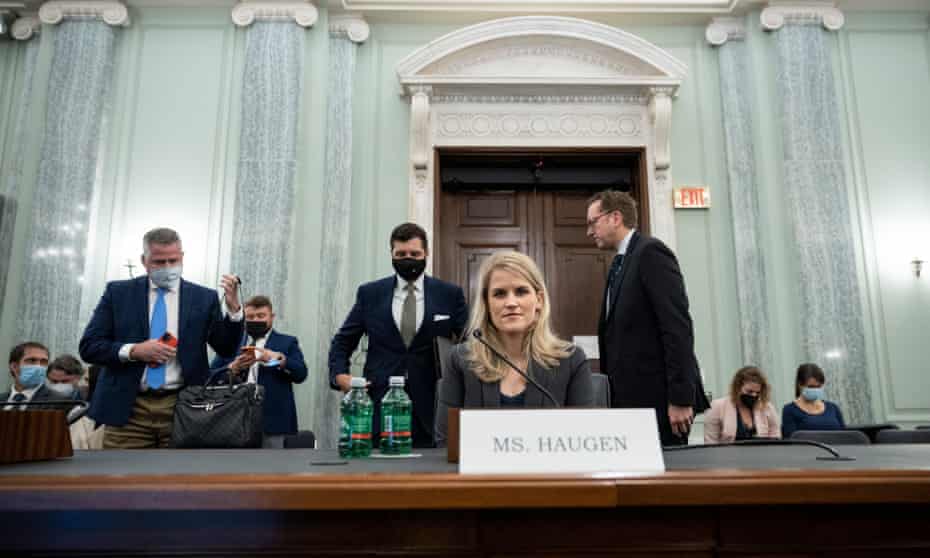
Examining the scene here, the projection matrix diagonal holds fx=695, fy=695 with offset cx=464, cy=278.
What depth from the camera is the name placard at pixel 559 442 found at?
108 centimetres

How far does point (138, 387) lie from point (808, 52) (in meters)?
5.33

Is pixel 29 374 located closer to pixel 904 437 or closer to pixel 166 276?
pixel 166 276

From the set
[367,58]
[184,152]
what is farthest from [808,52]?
[184,152]

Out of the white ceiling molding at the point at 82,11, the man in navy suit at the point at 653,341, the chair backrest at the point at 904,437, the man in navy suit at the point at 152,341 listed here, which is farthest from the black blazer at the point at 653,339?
the white ceiling molding at the point at 82,11

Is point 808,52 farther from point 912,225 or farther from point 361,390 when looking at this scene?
point 361,390

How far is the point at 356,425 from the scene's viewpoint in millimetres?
1655

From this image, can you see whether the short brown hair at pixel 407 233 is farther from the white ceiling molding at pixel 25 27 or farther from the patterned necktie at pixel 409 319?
the white ceiling molding at pixel 25 27

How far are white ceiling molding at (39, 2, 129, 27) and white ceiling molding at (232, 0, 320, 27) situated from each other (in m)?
0.92

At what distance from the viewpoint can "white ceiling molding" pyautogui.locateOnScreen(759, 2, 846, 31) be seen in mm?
5551

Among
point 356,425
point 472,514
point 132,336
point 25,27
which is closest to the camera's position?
point 472,514

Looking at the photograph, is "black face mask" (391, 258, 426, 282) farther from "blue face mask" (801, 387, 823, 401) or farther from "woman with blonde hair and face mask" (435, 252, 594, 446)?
"blue face mask" (801, 387, 823, 401)

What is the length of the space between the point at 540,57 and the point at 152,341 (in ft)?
13.3

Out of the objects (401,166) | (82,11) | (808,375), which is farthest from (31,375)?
(808,375)

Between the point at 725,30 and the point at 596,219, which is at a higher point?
the point at 725,30
